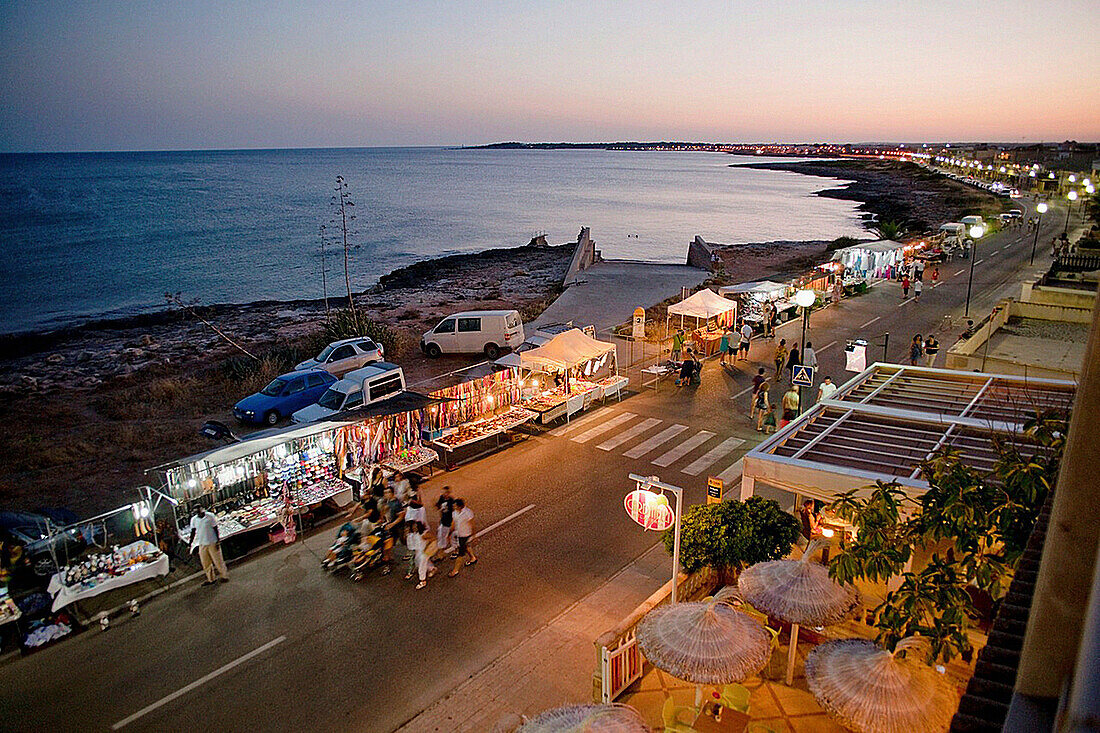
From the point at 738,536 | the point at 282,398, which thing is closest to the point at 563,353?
the point at 282,398

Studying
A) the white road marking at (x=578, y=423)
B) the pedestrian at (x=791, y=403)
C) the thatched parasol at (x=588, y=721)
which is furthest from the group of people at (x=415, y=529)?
the pedestrian at (x=791, y=403)

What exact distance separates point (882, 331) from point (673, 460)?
17.0 metres

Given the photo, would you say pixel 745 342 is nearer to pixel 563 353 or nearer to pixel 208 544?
pixel 563 353

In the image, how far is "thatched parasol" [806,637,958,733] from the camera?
5938 mm

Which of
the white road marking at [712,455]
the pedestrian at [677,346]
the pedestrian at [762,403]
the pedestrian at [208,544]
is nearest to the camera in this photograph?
the pedestrian at [208,544]

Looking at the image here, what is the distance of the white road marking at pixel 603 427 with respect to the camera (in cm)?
1775

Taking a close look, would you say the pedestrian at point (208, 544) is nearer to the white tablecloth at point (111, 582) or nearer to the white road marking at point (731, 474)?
the white tablecloth at point (111, 582)

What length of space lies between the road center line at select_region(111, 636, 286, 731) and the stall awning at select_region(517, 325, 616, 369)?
1061 centimetres

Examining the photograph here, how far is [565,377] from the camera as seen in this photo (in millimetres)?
19766

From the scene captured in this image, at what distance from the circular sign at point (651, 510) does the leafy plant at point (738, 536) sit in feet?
1.74

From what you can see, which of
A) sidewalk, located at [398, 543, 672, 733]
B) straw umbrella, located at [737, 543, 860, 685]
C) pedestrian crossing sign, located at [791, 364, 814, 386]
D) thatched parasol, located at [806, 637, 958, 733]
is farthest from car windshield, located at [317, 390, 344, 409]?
thatched parasol, located at [806, 637, 958, 733]

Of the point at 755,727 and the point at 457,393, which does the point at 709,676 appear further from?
the point at 457,393

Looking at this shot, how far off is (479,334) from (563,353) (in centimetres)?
777

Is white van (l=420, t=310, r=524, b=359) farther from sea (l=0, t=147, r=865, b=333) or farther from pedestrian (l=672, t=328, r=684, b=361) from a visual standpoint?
sea (l=0, t=147, r=865, b=333)
